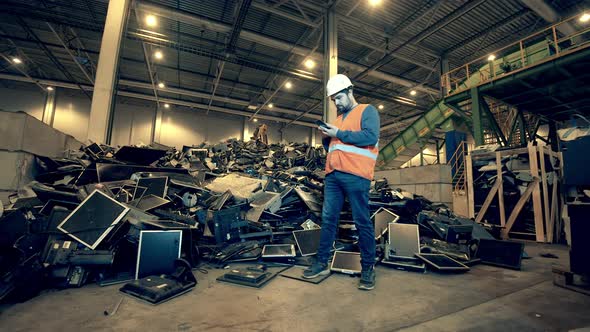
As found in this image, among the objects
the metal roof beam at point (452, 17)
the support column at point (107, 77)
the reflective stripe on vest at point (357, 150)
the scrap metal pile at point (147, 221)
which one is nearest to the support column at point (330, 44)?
the metal roof beam at point (452, 17)

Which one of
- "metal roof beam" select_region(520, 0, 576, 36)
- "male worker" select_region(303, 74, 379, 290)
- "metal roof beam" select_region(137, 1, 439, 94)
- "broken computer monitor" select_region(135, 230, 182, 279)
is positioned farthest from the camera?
"metal roof beam" select_region(137, 1, 439, 94)

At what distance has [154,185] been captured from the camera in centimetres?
316

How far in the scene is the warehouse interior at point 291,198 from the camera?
157 centimetres

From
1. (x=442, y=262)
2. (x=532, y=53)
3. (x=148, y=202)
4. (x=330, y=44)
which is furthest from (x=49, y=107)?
(x=532, y=53)

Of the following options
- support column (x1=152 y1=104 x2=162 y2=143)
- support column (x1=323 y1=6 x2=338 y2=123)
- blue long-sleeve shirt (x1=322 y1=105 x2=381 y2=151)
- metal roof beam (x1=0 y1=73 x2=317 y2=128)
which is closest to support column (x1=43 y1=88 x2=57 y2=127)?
metal roof beam (x1=0 y1=73 x2=317 y2=128)

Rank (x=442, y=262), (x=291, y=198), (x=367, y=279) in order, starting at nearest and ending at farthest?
(x=367, y=279), (x=442, y=262), (x=291, y=198)

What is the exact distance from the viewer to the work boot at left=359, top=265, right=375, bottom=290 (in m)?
1.90

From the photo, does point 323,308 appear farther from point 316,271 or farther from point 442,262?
point 442,262

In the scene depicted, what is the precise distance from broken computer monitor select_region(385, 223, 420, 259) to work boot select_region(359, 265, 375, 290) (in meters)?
0.71

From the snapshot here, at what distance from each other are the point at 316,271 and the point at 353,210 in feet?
1.98

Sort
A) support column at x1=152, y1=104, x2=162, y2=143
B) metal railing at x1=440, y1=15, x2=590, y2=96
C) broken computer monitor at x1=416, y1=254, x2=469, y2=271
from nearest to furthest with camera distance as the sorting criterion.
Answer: broken computer monitor at x1=416, y1=254, x2=469, y2=271 → metal railing at x1=440, y1=15, x2=590, y2=96 → support column at x1=152, y1=104, x2=162, y2=143

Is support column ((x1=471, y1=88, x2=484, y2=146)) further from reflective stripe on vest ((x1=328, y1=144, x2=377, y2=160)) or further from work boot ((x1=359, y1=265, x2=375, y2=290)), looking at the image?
work boot ((x1=359, y1=265, x2=375, y2=290))

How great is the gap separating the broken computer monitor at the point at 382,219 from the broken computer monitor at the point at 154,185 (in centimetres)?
267

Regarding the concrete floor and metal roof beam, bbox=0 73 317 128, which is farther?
metal roof beam, bbox=0 73 317 128
